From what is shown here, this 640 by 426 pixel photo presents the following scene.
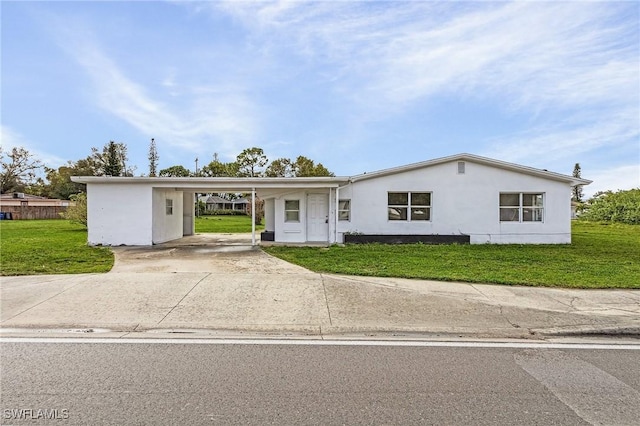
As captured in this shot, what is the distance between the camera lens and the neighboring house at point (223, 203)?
6400 centimetres

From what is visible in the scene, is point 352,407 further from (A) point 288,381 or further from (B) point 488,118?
(B) point 488,118

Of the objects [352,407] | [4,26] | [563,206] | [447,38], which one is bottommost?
[352,407]

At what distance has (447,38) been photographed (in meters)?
14.3

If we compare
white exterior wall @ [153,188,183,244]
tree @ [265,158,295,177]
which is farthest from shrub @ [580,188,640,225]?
tree @ [265,158,295,177]

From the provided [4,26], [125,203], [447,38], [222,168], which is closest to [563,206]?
[447,38]

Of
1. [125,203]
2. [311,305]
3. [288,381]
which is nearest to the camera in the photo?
[288,381]

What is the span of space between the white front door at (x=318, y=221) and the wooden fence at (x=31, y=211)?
119 feet

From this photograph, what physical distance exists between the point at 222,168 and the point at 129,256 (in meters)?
48.4

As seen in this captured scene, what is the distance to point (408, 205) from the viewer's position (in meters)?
17.0

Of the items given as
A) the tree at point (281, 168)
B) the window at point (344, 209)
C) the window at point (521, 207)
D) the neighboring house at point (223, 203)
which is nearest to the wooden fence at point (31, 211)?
the neighboring house at point (223, 203)

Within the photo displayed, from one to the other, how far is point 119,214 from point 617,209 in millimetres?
37907

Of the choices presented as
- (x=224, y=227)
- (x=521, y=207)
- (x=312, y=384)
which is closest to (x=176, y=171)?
(x=224, y=227)

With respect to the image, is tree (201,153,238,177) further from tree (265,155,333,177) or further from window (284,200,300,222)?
window (284,200,300,222)

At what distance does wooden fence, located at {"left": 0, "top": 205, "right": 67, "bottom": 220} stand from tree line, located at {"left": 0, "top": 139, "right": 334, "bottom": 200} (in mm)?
9052
